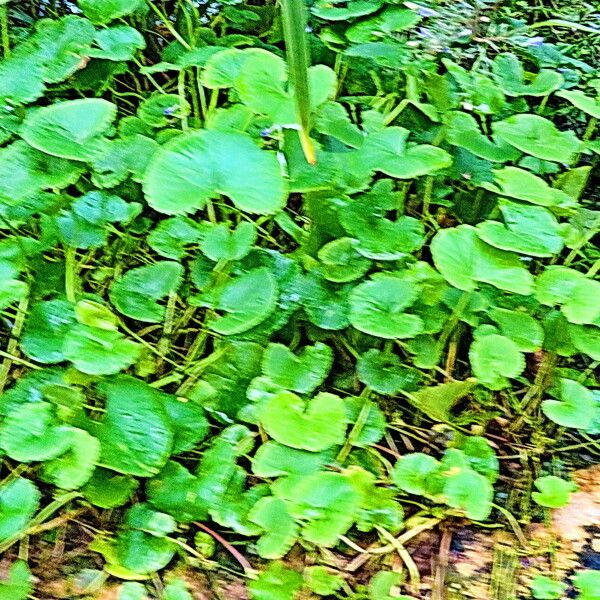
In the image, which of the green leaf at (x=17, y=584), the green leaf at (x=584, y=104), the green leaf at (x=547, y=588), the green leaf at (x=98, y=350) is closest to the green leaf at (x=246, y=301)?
the green leaf at (x=98, y=350)

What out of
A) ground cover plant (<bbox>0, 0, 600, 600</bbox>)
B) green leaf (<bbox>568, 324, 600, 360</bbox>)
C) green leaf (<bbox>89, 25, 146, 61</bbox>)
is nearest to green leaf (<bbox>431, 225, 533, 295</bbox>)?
ground cover plant (<bbox>0, 0, 600, 600</bbox>)

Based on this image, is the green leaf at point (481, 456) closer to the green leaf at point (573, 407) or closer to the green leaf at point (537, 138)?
the green leaf at point (573, 407)

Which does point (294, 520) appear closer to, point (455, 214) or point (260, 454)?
point (260, 454)

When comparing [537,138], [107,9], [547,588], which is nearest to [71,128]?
[107,9]

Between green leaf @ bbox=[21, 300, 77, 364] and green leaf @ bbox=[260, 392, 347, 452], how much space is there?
253 millimetres

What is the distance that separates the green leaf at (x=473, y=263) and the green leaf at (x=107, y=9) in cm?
58

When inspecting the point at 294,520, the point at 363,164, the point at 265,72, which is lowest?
Result: the point at 294,520

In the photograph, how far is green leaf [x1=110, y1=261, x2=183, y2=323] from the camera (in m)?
0.87

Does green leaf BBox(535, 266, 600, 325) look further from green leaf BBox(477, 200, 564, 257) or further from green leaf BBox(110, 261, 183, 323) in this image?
green leaf BBox(110, 261, 183, 323)

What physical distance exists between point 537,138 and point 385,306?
1.19 feet

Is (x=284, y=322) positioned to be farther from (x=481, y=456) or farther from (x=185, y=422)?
(x=481, y=456)

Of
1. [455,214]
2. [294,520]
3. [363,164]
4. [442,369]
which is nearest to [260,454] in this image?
[294,520]

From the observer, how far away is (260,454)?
75 centimetres

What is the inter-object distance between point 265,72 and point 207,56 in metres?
0.19
